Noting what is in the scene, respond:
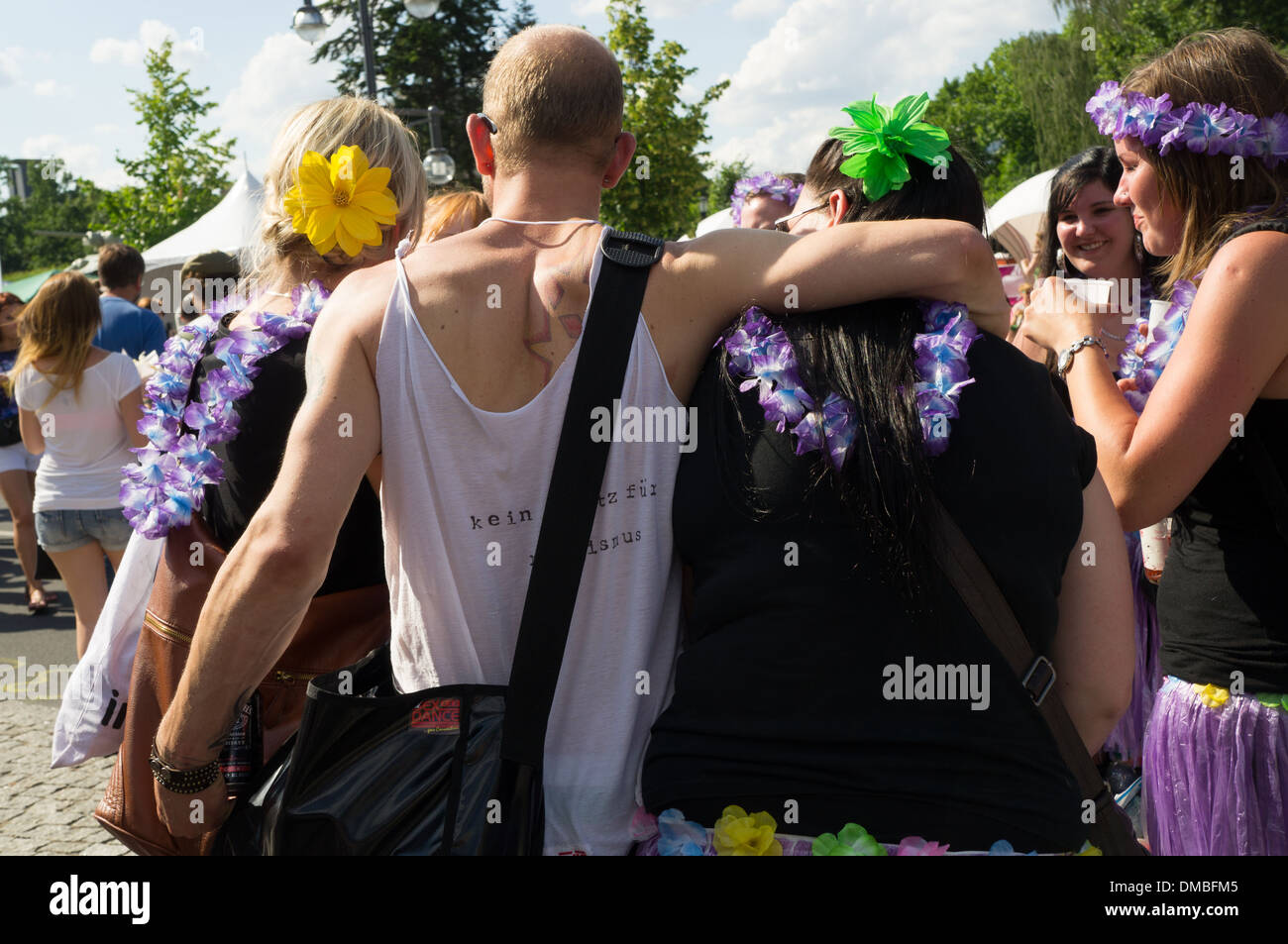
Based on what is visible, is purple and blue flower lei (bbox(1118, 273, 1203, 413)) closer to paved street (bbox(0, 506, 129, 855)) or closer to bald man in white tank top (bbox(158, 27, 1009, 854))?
bald man in white tank top (bbox(158, 27, 1009, 854))

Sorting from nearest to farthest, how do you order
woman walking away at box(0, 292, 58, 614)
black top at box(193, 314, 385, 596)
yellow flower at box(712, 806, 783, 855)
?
yellow flower at box(712, 806, 783, 855) → black top at box(193, 314, 385, 596) → woman walking away at box(0, 292, 58, 614)

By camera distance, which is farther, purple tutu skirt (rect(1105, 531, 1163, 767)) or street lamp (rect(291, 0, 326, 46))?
street lamp (rect(291, 0, 326, 46))

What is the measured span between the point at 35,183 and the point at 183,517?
76.0 m

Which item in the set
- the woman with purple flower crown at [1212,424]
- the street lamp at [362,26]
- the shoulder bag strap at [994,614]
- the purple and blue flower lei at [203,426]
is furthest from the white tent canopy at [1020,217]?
the shoulder bag strap at [994,614]

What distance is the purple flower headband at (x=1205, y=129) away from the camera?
212cm

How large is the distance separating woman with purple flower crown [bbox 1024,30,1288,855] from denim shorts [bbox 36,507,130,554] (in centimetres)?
492

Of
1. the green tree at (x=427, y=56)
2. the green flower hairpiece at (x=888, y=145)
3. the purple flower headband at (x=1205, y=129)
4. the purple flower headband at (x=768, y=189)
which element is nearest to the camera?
the green flower hairpiece at (x=888, y=145)

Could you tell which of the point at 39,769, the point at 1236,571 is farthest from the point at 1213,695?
the point at 39,769

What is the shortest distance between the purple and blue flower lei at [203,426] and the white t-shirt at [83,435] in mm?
3574

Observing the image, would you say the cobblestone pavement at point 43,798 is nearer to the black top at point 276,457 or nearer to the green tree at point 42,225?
the black top at point 276,457

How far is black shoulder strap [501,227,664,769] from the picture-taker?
1648 mm

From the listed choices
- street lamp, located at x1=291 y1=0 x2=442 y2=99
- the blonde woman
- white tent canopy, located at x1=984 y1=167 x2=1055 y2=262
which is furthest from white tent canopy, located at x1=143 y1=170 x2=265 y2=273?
white tent canopy, located at x1=984 y1=167 x2=1055 y2=262

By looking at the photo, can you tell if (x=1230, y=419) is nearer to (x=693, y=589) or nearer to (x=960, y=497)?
(x=960, y=497)

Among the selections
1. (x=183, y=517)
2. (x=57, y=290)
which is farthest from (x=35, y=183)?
(x=183, y=517)
